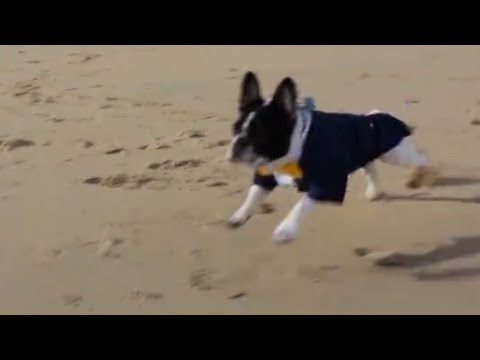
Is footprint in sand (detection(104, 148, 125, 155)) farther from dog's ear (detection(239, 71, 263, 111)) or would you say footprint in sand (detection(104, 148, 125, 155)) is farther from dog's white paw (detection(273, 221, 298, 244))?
dog's white paw (detection(273, 221, 298, 244))

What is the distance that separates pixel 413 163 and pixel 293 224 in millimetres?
987

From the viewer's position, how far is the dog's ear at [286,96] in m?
4.43

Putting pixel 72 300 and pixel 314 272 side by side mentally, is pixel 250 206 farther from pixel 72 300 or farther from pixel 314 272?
pixel 72 300

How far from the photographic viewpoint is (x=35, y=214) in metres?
5.31

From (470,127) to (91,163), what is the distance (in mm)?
2304

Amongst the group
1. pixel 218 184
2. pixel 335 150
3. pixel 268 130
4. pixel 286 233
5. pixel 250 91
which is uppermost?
pixel 250 91

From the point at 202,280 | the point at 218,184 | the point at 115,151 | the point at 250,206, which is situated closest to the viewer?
the point at 202,280

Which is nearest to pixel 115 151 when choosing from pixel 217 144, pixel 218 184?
pixel 217 144

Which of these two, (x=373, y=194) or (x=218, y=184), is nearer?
(x=373, y=194)

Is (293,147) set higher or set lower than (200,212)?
higher

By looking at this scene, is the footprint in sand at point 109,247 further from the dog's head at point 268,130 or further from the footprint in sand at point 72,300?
the dog's head at point 268,130

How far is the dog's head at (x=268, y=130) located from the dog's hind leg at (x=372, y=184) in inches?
37.1

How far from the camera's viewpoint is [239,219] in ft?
15.8
